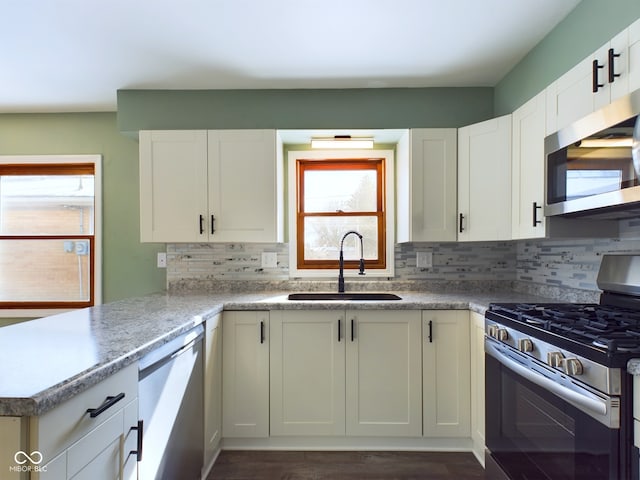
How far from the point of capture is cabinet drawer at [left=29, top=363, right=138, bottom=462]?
813mm

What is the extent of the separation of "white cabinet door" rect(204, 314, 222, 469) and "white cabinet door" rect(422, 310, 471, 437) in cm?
120

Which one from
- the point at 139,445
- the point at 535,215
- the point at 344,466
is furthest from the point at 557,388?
the point at 139,445

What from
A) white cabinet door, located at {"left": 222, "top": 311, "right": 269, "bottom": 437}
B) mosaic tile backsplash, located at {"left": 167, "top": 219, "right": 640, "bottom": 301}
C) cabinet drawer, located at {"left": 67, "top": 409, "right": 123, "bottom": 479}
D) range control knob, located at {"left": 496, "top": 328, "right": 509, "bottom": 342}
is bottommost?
white cabinet door, located at {"left": 222, "top": 311, "right": 269, "bottom": 437}

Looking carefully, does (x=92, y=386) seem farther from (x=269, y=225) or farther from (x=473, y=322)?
(x=473, y=322)

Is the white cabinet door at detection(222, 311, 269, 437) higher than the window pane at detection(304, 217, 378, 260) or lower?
lower

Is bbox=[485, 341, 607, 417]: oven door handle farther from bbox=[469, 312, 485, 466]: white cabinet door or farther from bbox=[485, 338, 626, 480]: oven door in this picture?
bbox=[469, 312, 485, 466]: white cabinet door

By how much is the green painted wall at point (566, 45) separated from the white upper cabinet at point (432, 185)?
0.46 meters

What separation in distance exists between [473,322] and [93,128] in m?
3.25

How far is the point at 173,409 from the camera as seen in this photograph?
5.08 ft

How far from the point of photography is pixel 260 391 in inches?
86.6

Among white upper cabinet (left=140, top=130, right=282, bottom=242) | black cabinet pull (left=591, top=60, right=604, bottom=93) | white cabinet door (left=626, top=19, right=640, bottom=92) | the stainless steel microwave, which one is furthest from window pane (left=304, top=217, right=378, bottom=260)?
white cabinet door (left=626, top=19, right=640, bottom=92)

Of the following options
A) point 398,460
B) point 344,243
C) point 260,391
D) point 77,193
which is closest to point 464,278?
point 344,243

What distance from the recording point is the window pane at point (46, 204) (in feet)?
10.2

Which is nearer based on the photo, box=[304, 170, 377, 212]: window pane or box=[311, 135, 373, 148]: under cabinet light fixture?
box=[311, 135, 373, 148]: under cabinet light fixture
